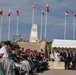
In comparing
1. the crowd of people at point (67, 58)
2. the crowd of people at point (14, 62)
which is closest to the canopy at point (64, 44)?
the crowd of people at point (67, 58)

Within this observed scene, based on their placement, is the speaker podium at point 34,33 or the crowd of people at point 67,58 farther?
the speaker podium at point 34,33

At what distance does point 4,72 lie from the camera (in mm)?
8266

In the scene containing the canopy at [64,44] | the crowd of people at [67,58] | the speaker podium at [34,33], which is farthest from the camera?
the speaker podium at [34,33]

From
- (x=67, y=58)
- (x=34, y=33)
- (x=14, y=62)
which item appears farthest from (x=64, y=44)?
(x=34, y=33)

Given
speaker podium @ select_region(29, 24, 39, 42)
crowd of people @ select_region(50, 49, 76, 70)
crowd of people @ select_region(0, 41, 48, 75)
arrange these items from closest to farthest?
crowd of people @ select_region(0, 41, 48, 75) < crowd of people @ select_region(50, 49, 76, 70) < speaker podium @ select_region(29, 24, 39, 42)

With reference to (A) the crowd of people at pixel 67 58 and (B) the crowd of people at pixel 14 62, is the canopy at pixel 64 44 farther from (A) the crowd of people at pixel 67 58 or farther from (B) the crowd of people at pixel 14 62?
(B) the crowd of people at pixel 14 62

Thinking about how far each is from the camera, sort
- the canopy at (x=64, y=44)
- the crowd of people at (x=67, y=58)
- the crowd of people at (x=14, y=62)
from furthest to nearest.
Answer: the canopy at (x=64, y=44), the crowd of people at (x=67, y=58), the crowd of people at (x=14, y=62)

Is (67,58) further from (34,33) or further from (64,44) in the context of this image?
(34,33)

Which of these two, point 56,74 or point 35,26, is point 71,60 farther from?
point 35,26

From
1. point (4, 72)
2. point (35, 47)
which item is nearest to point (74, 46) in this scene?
point (35, 47)

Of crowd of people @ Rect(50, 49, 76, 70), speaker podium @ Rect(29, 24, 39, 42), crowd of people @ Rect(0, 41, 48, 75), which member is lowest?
crowd of people @ Rect(50, 49, 76, 70)

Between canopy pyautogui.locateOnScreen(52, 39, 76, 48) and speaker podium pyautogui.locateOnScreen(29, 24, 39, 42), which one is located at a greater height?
speaker podium pyautogui.locateOnScreen(29, 24, 39, 42)

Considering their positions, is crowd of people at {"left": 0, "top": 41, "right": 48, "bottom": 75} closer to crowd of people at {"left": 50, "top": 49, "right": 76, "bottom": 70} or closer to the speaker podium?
crowd of people at {"left": 50, "top": 49, "right": 76, "bottom": 70}

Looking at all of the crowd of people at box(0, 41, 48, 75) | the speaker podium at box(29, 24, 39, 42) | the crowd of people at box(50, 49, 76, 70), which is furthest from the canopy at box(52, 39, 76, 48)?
the speaker podium at box(29, 24, 39, 42)
